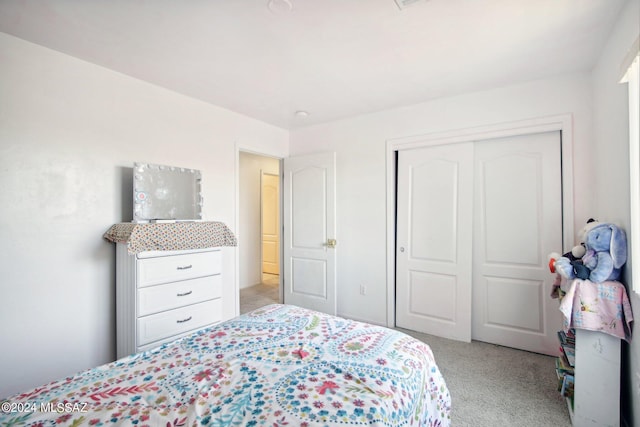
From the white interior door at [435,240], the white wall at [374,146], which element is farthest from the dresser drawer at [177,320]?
the white interior door at [435,240]

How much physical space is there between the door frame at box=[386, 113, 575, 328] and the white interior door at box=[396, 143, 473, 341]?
0.07 metres

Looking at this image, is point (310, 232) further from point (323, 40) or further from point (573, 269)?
point (573, 269)

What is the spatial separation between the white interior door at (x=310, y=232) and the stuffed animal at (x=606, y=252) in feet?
7.54

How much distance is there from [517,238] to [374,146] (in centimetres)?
172

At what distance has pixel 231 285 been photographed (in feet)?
10.6

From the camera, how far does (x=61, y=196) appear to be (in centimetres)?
210

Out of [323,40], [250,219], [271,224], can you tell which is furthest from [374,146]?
[271,224]

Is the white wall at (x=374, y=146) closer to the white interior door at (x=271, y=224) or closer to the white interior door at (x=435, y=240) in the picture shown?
the white interior door at (x=435, y=240)

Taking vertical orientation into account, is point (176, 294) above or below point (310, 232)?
below

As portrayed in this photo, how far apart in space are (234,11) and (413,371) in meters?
2.08

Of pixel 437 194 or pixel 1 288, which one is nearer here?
pixel 1 288

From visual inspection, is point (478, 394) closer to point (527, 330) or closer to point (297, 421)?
point (527, 330)

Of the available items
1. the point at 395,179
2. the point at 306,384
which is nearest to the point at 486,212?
the point at 395,179

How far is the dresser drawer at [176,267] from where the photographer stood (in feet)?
7.02
